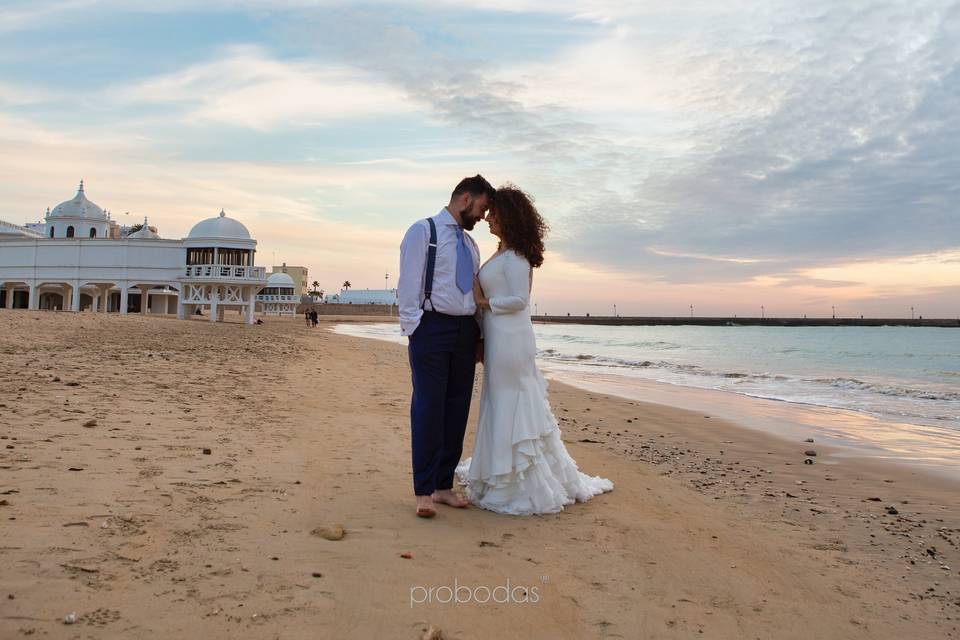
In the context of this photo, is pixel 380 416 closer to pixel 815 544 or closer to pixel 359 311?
pixel 815 544

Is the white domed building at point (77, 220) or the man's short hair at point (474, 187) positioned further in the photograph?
the white domed building at point (77, 220)

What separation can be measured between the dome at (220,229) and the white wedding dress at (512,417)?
30217 mm

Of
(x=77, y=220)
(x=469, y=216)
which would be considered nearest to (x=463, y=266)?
(x=469, y=216)

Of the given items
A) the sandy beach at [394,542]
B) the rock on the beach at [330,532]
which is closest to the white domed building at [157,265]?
the sandy beach at [394,542]

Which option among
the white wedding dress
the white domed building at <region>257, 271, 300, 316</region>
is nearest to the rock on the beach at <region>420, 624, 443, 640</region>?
the white wedding dress

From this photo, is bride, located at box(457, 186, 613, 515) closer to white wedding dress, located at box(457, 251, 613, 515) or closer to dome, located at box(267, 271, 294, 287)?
white wedding dress, located at box(457, 251, 613, 515)

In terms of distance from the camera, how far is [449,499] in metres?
4.27

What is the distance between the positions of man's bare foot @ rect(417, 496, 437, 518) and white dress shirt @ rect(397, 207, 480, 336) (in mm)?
1023

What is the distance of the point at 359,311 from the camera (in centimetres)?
11825

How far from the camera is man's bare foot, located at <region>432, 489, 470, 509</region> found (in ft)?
13.9

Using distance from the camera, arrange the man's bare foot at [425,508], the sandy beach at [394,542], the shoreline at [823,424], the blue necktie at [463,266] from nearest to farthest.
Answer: the sandy beach at [394,542]
the man's bare foot at [425,508]
the blue necktie at [463,266]
the shoreline at [823,424]

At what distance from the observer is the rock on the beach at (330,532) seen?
3.36 meters

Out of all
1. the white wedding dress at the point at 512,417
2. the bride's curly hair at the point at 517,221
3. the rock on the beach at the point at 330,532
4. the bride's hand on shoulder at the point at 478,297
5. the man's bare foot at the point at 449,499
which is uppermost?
the bride's curly hair at the point at 517,221

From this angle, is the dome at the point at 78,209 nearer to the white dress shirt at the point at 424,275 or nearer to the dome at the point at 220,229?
the dome at the point at 220,229
